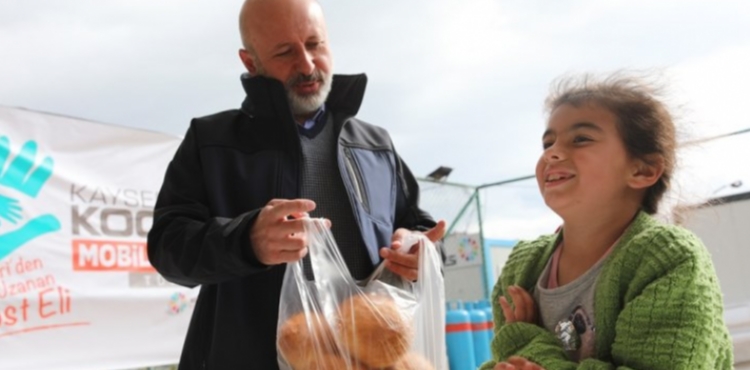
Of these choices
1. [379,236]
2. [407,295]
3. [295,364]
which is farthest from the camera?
[379,236]

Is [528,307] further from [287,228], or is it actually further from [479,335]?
[479,335]

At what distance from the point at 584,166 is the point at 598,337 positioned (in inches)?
10.9

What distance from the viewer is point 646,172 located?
126cm

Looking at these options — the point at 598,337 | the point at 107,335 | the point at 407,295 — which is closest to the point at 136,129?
the point at 107,335

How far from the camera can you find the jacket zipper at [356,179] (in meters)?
1.61

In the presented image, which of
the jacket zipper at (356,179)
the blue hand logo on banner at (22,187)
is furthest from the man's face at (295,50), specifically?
the blue hand logo on banner at (22,187)

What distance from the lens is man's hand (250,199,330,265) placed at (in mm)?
1272

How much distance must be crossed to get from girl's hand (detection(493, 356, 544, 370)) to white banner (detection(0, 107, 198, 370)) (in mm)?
2436

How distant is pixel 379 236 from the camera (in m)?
1.62

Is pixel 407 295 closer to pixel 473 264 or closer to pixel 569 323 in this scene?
pixel 569 323

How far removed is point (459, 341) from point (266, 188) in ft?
10.3

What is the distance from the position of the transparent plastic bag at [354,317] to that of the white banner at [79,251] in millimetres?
1973

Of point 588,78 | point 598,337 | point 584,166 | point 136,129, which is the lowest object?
point 598,337

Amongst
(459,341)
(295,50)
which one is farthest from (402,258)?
(459,341)
